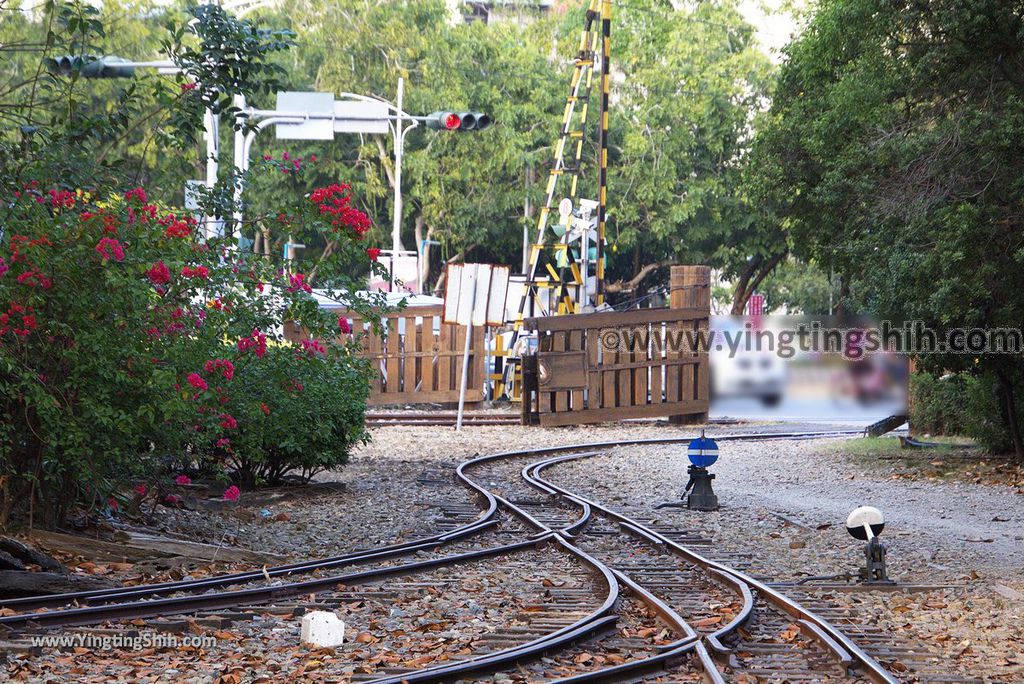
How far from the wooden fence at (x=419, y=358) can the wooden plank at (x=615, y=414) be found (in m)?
2.90

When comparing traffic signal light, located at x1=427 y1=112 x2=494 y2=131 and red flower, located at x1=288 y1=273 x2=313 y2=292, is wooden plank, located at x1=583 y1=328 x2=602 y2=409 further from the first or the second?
red flower, located at x1=288 y1=273 x2=313 y2=292

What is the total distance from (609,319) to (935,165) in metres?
10.5

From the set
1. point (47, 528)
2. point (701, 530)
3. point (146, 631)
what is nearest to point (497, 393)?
point (701, 530)

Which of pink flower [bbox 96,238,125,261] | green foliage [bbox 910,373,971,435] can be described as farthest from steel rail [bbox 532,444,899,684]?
green foliage [bbox 910,373,971,435]

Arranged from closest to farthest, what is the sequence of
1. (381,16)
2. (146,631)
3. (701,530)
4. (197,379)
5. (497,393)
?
(146,631), (197,379), (701,530), (497,393), (381,16)

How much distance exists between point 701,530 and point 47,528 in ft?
21.4

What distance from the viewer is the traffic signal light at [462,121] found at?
22.3 metres

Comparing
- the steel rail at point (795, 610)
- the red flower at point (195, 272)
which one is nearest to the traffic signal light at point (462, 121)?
the steel rail at point (795, 610)

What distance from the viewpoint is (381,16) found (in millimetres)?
45656

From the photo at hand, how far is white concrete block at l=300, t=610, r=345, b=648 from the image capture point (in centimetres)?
775

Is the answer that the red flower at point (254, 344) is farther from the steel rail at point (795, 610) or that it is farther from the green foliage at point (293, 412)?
the steel rail at point (795, 610)

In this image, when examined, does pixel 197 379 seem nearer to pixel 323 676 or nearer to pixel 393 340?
pixel 323 676

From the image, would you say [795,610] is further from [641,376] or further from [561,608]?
[641,376]

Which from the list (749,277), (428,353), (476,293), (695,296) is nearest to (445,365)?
(428,353)
